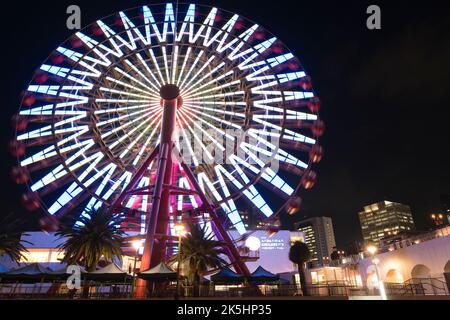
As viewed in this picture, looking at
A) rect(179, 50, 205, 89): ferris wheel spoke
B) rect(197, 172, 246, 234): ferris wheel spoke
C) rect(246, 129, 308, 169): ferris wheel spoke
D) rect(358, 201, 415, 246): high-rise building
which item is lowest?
rect(197, 172, 246, 234): ferris wheel spoke

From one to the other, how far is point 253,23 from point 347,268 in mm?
28784

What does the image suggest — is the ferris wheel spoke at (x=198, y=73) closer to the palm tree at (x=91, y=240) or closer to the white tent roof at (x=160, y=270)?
the palm tree at (x=91, y=240)

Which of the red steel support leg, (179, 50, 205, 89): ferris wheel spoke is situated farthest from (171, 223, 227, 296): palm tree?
(179, 50, 205, 89): ferris wheel spoke

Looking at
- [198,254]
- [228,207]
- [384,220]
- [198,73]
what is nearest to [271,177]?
[228,207]

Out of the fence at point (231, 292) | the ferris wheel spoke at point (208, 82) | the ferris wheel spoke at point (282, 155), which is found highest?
the ferris wheel spoke at point (208, 82)

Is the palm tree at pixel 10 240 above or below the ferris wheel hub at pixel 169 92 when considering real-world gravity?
below

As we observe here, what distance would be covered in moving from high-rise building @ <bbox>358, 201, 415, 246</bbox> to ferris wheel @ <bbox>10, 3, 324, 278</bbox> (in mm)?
150475

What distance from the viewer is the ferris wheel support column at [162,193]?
24.1 metres

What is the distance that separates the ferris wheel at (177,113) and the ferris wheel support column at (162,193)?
0.40 feet

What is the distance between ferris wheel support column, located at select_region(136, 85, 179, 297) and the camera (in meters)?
24.1

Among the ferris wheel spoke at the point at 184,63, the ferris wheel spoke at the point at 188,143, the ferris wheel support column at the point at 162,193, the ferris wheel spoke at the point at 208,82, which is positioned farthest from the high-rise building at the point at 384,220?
the ferris wheel support column at the point at 162,193

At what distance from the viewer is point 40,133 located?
95.9 ft

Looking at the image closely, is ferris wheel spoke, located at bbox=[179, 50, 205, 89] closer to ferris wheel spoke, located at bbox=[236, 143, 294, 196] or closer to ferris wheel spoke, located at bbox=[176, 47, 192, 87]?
ferris wheel spoke, located at bbox=[176, 47, 192, 87]
